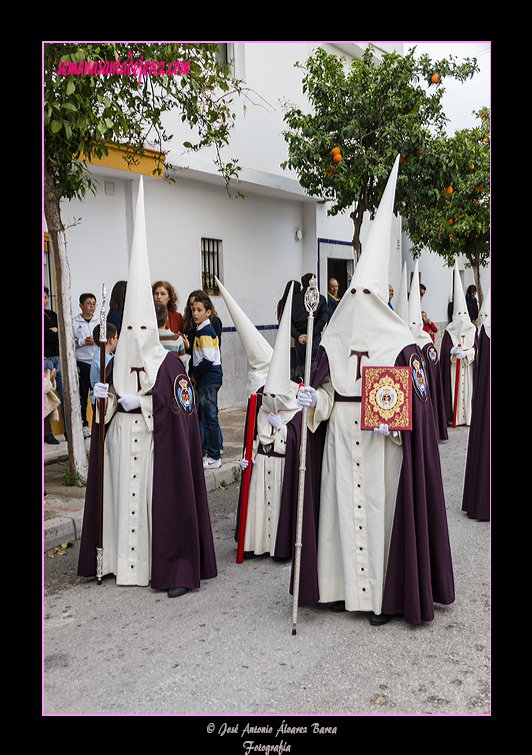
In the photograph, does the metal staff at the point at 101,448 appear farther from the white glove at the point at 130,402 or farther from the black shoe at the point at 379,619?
the black shoe at the point at 379,619

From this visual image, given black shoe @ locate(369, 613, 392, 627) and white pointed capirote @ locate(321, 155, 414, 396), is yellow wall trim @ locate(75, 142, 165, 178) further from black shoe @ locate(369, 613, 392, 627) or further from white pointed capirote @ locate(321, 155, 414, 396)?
black shoe @ locate(369, 613, 392, 627)

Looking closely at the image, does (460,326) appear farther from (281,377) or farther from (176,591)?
(176,591)

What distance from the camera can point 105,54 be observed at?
534 cm

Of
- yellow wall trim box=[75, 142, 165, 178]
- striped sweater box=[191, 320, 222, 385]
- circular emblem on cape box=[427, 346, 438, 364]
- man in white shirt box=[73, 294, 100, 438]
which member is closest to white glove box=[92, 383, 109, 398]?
striped sweater box=[191, 320, 222, 385]

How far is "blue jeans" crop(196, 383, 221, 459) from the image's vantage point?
727 centimetres

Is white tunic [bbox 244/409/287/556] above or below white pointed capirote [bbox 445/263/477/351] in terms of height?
below

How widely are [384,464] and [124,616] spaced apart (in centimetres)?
182

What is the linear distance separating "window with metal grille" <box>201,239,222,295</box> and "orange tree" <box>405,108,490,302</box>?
3243 mm

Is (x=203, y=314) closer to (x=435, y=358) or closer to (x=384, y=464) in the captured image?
(x=384, y=464)

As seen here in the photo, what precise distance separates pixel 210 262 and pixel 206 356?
4.62m

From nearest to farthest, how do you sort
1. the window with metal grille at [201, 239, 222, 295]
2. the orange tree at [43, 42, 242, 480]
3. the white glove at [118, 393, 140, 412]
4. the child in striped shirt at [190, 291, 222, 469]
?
the white glove at [118, 393, 140, 412] < the orange tree at [43, 42, 242, 480] < the child in striped shirt at [190, 291, 222, 469] < the window with metal grille at [201, 239, 222, 295]

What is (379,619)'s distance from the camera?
3.98m

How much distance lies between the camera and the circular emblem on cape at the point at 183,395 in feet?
15.0

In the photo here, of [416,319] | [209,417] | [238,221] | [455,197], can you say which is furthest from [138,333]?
[455,197]
